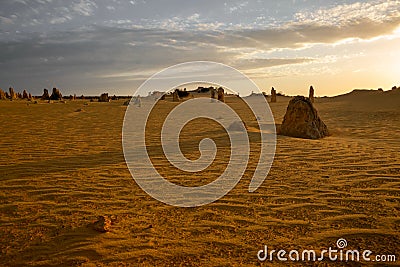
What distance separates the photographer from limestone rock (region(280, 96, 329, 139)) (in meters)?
9.50

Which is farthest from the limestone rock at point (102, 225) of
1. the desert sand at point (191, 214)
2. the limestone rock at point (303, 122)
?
the limestone rock at point (303, 122)

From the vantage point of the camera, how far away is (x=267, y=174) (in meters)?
5.22

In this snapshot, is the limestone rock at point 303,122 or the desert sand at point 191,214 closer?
the desert sand at point 191,214

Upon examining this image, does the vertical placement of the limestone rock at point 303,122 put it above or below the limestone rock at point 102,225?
above

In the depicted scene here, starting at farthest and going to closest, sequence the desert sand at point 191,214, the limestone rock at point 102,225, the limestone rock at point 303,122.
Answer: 1. the limestone rock at point 303,122
2. the limestone rock at point 102,225
3. the desert sand at point 191,214

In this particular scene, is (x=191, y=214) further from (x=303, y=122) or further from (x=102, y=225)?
(x=303, y=122)

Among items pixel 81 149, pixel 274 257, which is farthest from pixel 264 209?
pixel 81 149

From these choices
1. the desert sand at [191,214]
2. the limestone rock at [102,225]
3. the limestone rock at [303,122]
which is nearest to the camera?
the desert sand at [191,214]

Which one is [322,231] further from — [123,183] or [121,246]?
[123,183]

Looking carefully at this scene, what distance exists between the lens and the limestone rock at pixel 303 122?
950 centimetres

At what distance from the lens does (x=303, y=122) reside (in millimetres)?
9648

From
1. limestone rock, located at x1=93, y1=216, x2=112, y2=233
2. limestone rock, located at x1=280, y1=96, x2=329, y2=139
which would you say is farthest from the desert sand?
limestone rock, located at x1=280, y1=96, x2=329, y2=139

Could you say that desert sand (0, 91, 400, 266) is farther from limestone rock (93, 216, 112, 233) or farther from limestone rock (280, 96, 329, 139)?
limestone rock (280, 96, 329, 139)

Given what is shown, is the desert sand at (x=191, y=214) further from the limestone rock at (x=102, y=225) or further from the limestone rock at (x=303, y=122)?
the limestone rock at (x=303, y=122)
